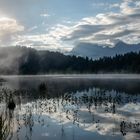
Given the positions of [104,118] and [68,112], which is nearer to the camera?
[104,118]

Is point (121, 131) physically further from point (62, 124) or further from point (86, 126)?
point (62, 124)

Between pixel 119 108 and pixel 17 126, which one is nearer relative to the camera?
pixel 17 126

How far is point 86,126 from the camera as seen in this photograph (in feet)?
84.6

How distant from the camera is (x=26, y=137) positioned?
73.2 feet

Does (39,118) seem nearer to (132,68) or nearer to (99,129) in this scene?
(99,129)

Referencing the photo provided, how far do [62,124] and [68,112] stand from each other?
6.62m

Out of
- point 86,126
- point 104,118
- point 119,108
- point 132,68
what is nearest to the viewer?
point 86,126

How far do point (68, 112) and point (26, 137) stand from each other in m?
11.2

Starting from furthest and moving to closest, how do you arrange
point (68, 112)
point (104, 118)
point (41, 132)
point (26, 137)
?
point (68, 112) → point (104, 118) → point (41, 132) → point (26, 137)

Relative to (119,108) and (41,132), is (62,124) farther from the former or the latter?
(119,108)

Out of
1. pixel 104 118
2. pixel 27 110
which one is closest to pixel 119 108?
pixel 104 118

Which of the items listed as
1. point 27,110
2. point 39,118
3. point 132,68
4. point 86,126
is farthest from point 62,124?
point 132,68

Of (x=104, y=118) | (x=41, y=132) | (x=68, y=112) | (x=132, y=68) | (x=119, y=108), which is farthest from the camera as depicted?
(x=132, y=68)

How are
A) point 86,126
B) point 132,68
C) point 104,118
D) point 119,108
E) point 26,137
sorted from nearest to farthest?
1. point 26,137
2. point 86,126
3. point 104,118
4. point 119,108
5. point 132,68
